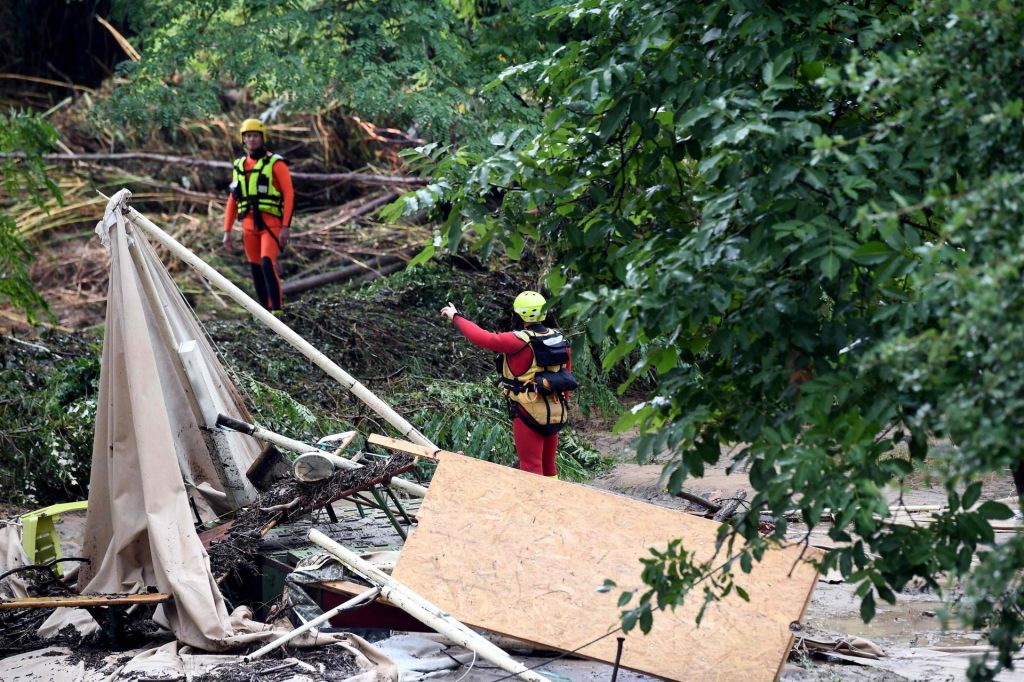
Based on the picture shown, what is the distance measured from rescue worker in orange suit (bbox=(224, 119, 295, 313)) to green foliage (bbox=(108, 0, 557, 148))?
64 cm

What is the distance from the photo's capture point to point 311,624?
5.39 m

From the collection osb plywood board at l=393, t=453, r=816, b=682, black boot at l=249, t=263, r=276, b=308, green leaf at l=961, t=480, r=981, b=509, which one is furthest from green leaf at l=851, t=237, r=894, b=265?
black boot at l=249, t=263, r=276, b=308

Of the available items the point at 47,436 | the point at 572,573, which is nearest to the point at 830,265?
the point at 572,573

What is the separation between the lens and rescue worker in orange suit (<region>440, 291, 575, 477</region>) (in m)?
7.15

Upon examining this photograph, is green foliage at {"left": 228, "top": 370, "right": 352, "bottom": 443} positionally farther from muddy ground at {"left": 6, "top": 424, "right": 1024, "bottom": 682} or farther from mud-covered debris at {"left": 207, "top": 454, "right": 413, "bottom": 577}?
mud-covered debris at {"left": 207, "top": 454, "right": 413, "bottom": 577}

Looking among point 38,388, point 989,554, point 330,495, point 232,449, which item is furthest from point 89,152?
point 989,554

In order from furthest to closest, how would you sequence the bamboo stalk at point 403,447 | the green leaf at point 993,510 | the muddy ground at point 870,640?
the bamboo stalk at point 403,447
the muddy ground at point 870,640
the green leaf at point 993,510

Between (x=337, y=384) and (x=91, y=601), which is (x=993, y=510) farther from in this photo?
(x=337, y=384)

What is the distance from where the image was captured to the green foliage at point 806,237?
2852 millimetres

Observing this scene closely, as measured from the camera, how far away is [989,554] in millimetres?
2855

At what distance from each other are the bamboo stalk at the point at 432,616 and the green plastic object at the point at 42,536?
1837mm

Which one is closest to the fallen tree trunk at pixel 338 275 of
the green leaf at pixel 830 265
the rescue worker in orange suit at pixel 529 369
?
the rescue worker in orange suit at pixel 529 369

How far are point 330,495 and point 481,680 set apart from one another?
4.33ft

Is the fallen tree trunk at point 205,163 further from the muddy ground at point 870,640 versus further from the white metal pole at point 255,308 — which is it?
the muddy ground at point 870,640
